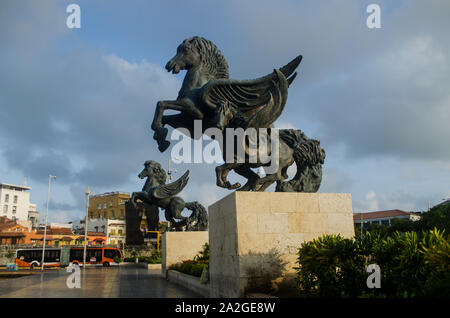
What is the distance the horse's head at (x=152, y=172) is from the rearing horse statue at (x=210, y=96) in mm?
11623

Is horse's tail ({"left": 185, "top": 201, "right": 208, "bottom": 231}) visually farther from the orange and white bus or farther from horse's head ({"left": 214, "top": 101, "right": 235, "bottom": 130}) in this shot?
the orange and white bus

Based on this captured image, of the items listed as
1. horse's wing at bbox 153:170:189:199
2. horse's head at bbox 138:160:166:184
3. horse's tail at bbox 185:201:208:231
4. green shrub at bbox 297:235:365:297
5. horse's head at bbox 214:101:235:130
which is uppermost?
horse's head at bbox 138:160:166:184

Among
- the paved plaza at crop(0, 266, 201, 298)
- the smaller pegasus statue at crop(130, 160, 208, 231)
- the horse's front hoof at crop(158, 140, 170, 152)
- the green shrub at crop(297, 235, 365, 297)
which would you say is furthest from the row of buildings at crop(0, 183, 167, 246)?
the green shrub at crop(297, 235, 365, 297)

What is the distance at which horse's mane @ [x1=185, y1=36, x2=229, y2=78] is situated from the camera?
8.64 metres

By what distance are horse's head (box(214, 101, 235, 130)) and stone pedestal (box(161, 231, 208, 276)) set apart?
850 cm

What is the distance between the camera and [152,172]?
64.2 feet

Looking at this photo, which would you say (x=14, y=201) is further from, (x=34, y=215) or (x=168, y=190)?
(x=168, y=190)

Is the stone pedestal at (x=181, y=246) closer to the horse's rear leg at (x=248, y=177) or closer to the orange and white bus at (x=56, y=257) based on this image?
the horse's rear leg at (x=248, y=177)

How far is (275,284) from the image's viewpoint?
20.3 ft

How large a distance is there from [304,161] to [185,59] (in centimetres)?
375

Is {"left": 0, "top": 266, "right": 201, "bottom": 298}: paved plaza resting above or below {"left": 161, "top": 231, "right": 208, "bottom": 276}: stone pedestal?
below

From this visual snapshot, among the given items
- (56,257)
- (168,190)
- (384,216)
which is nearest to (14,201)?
(56,257)
